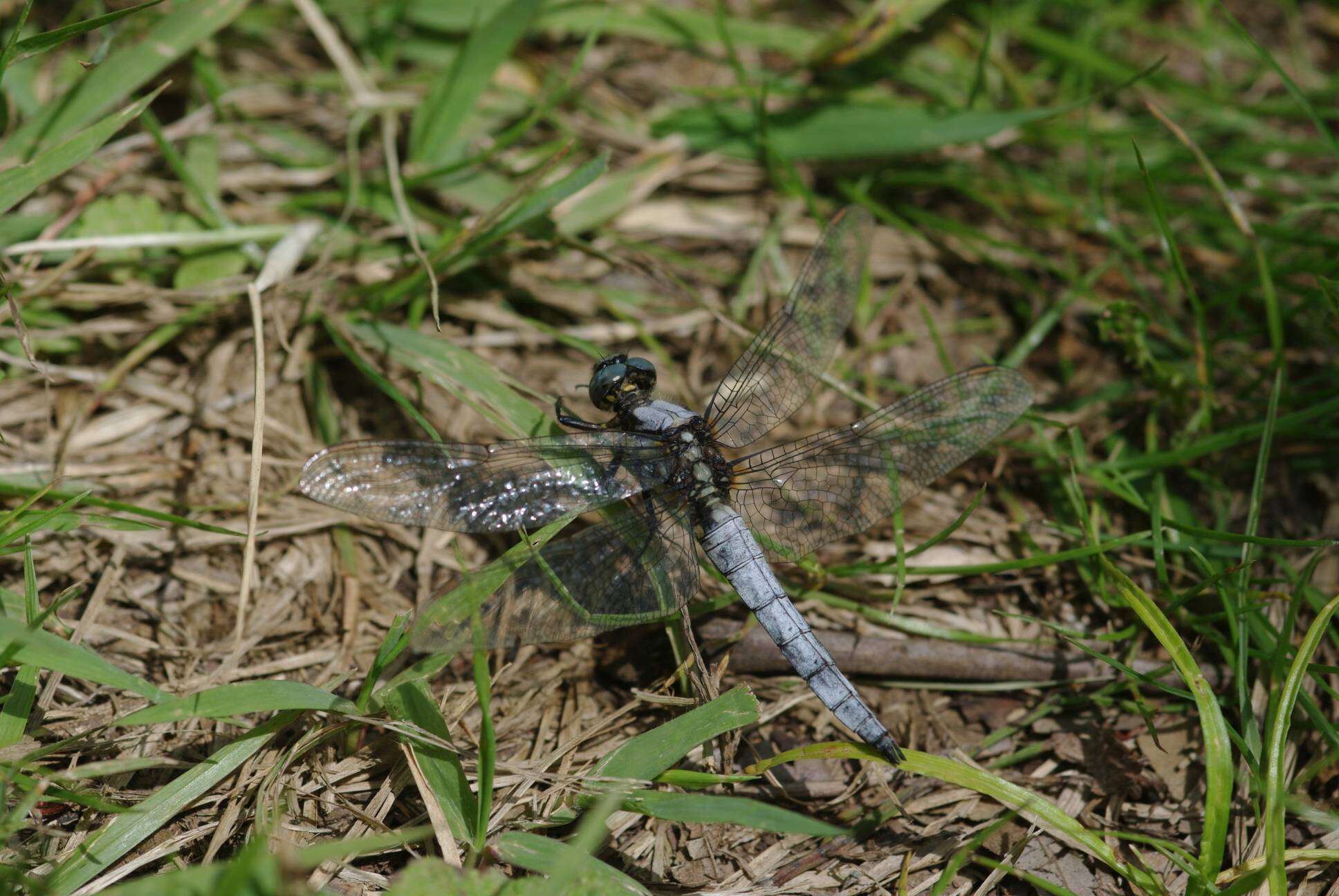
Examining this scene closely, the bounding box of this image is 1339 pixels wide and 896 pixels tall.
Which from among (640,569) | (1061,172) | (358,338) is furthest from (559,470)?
(1061,172)

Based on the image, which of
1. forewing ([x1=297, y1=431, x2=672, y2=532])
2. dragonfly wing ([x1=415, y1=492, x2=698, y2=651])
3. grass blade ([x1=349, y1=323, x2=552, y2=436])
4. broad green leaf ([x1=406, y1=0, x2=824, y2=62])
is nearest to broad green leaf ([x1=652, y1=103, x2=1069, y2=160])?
broad green leaf ([x1=406, y1=0, x2=824, y2=62])

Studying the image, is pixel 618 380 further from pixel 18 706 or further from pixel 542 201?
pixel 18 706

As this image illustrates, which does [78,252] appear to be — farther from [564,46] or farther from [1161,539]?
[1161,539]

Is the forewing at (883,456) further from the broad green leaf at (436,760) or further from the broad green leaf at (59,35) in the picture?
the broad green leaf at (59,35)

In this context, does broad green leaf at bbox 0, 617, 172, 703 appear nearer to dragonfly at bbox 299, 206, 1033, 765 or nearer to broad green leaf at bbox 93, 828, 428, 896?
broad green leaf at bbox 93, 828, 428, 896

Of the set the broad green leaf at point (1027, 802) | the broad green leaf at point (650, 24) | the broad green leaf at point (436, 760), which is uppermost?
the broad green leaf at point (650, 24)

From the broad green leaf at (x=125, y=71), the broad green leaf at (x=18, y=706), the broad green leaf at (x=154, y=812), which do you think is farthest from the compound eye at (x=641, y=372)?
the broad green leaf at (x=125, y=71)
